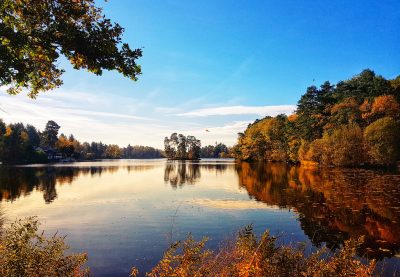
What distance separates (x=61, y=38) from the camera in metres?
8.98

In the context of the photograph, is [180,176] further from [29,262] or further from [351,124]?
[29,262]

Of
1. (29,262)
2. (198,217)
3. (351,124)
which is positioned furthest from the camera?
(351,124)

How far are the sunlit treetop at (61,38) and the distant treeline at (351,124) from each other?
60.0 m

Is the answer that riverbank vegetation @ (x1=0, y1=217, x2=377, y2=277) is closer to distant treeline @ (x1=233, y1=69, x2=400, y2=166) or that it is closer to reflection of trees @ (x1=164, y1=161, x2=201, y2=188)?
reflection of trees @ (x1=164, y1=161, x2=201, y2=188)

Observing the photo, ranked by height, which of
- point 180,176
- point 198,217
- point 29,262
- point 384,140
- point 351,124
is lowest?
point 198,217

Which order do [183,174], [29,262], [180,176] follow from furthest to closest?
[183,174], [180,176], [29,262]

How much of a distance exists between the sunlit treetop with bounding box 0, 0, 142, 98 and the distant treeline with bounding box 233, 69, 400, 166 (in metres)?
60.0

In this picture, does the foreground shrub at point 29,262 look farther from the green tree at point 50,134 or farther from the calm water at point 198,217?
the green tree at point 50,134

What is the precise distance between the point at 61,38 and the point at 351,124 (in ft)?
229

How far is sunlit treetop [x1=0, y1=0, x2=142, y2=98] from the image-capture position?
8.84 meters

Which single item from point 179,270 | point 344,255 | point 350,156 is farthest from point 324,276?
point 350,156

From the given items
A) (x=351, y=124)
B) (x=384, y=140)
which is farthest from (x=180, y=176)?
(x=351, y=124)

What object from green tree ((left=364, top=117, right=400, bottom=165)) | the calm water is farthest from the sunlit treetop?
green tree ((left=364, top=117, right=400, bottom=165))

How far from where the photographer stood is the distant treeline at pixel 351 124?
5931cm
